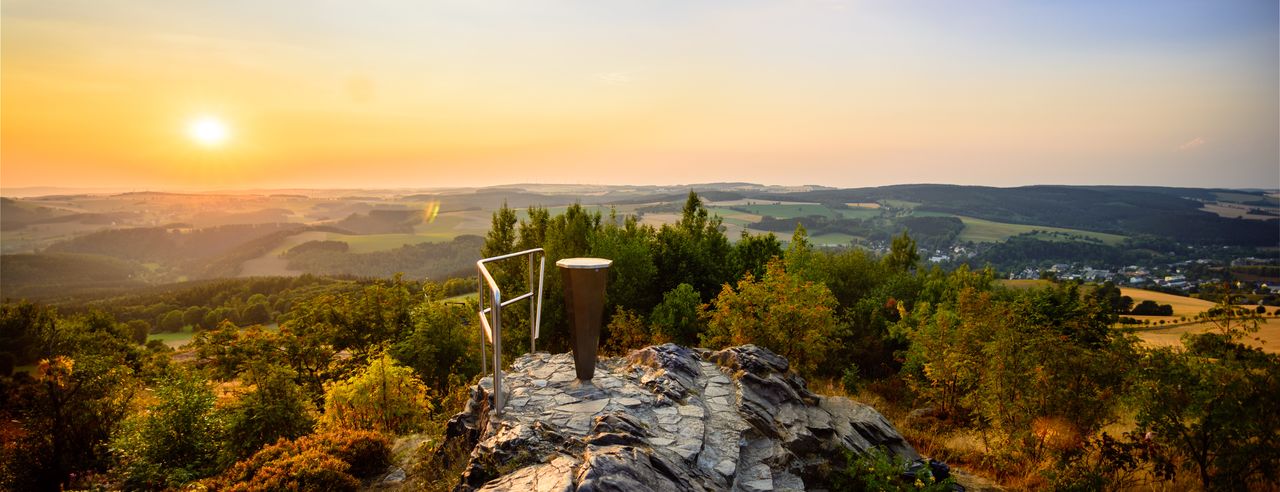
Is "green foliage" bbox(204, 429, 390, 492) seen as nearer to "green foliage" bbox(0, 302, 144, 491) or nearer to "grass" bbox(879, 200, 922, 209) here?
"green foliage" bbox(0, 302, 144, 491)

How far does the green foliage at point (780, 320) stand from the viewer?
12914 millimetres

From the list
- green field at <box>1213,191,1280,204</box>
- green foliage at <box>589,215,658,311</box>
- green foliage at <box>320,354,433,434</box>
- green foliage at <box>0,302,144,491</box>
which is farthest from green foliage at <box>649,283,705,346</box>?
green field at <box>1213,191,1280,204</box>

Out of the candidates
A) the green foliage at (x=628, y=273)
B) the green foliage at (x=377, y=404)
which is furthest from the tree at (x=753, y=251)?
the green foliage at (x=377, y=404)

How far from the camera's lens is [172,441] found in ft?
35.6

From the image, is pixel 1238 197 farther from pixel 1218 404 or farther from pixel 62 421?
pixel 62 421

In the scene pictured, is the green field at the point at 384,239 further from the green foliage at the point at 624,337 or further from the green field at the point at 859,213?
the green foliage at the point at 624,337

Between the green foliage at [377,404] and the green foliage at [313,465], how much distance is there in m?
2.39

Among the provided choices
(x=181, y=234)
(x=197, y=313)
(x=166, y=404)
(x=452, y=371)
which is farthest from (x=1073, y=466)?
(x=181, y=234)

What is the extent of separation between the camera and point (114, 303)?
8206 centimetres

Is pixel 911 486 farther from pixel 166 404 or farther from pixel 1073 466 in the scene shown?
pixel 166 404

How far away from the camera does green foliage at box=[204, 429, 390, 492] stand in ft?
A: 27.8

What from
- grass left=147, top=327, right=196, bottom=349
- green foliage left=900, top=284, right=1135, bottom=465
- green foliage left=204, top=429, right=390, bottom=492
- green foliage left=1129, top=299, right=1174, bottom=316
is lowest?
grass left=147, top=327, right=196, bottom=349

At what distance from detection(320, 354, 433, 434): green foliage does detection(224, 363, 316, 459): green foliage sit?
70cm

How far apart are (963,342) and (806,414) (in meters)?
5.10
